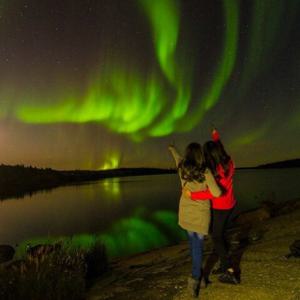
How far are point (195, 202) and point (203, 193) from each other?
16cm

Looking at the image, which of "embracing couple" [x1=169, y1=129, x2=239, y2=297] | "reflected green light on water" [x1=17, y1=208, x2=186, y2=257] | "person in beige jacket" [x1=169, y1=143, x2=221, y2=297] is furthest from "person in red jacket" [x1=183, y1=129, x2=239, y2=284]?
"reflected green light on water" [x1=17, y1=208, x2=186, y2=257]

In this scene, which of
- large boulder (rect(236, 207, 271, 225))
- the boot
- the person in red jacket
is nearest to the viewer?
the person in red jacket

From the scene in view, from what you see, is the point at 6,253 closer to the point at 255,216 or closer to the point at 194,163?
the point at 255,216

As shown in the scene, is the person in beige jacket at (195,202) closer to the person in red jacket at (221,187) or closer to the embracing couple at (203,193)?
the embracing couple at (203,193)

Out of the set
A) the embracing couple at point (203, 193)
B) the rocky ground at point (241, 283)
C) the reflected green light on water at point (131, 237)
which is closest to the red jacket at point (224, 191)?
the embracing couple at point (203, 193)

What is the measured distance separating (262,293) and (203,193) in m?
1.62

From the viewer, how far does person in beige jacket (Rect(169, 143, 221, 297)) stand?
17.6 feet

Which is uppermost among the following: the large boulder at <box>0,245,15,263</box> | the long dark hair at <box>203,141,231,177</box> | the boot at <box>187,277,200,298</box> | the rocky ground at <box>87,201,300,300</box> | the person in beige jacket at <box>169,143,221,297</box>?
the long dark hair at <box>203,141,231,177</box>

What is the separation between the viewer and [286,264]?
711 cm

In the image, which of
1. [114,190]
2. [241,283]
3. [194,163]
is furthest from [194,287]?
[114,190]

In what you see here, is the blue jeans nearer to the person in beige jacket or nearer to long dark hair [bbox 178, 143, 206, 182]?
the person in beige jacket

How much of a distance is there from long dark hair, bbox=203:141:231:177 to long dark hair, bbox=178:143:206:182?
313 mm

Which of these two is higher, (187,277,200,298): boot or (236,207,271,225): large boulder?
(187,277,200,298): boot

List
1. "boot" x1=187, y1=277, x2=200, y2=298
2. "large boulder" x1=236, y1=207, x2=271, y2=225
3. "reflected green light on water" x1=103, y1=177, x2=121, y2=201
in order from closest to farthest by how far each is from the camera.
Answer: "boot" x1=187, y1=277, x2=200, y2=298
"large boulder" x1=236, y1=207, x2=271, y2=225
"reflected green light on water" x1=103, y1=177, x2=121, y2=201
